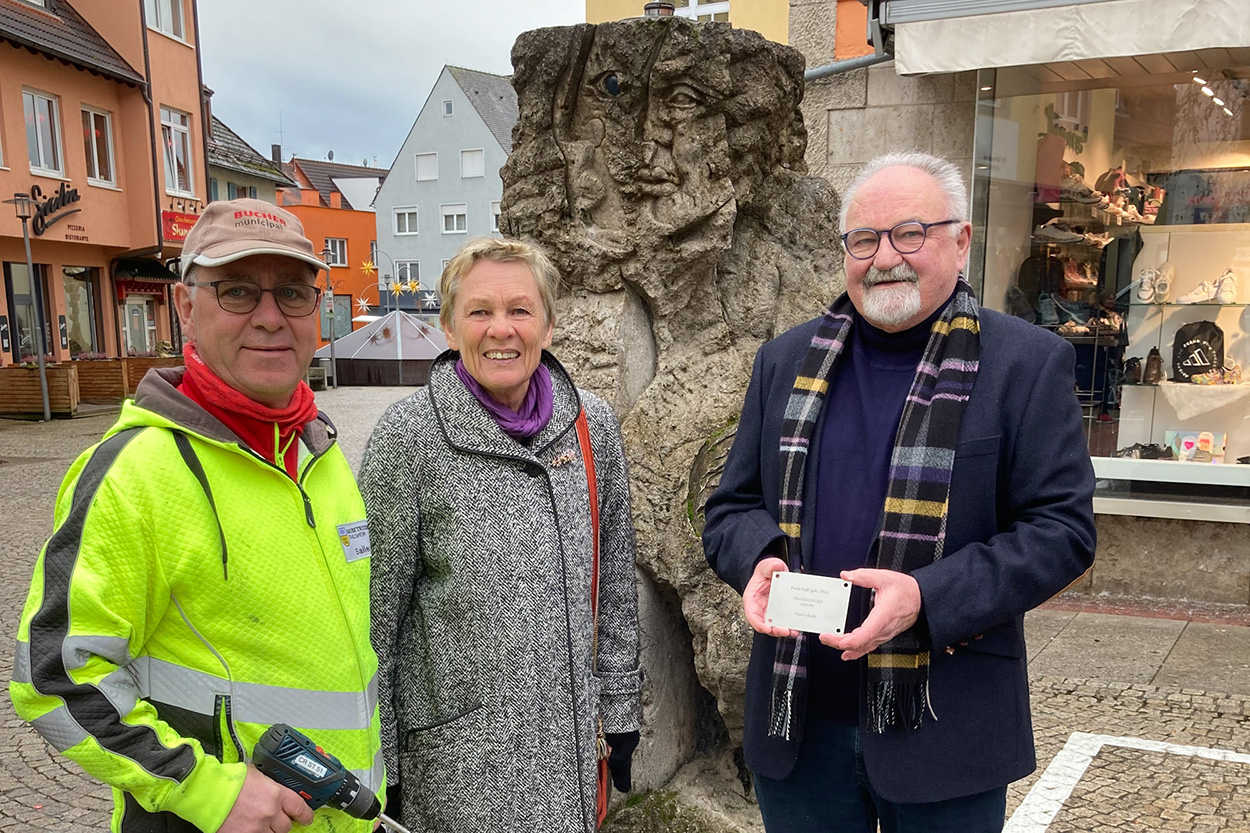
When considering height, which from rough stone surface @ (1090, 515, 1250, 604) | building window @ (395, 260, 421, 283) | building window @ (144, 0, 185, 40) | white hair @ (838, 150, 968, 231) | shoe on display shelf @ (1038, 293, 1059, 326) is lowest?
rough stone surface @ (1090, 515, 1250, 604)

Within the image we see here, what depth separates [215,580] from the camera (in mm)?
1602

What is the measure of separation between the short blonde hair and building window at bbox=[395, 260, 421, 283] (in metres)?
37.4

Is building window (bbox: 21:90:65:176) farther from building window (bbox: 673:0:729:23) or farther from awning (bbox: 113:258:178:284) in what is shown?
building window (bbox: 673:0:729:23)

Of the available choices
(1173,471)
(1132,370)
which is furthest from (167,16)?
(1173,471)

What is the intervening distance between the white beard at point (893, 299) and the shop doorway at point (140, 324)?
21.2 m

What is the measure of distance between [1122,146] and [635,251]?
184 inches

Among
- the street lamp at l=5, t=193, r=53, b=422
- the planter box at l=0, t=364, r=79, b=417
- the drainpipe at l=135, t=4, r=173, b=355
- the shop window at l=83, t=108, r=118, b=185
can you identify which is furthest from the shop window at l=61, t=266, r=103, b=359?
the planter box at l=0, t=364, r=79, b=417

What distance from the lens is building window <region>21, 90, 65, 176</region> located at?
16.8 meters

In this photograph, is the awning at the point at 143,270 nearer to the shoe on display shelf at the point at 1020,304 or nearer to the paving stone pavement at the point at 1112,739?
the paving stone pavement at the point at 1112,739

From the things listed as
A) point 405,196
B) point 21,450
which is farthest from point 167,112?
point 405,196

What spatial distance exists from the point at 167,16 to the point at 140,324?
655cm

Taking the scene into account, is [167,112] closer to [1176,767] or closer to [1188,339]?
[1188,339]

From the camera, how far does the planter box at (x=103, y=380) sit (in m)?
17.5

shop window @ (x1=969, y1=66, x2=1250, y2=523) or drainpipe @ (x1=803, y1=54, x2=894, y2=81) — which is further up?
drainpipe @ (x1=803, y1=54, x2=894, y2=81)
